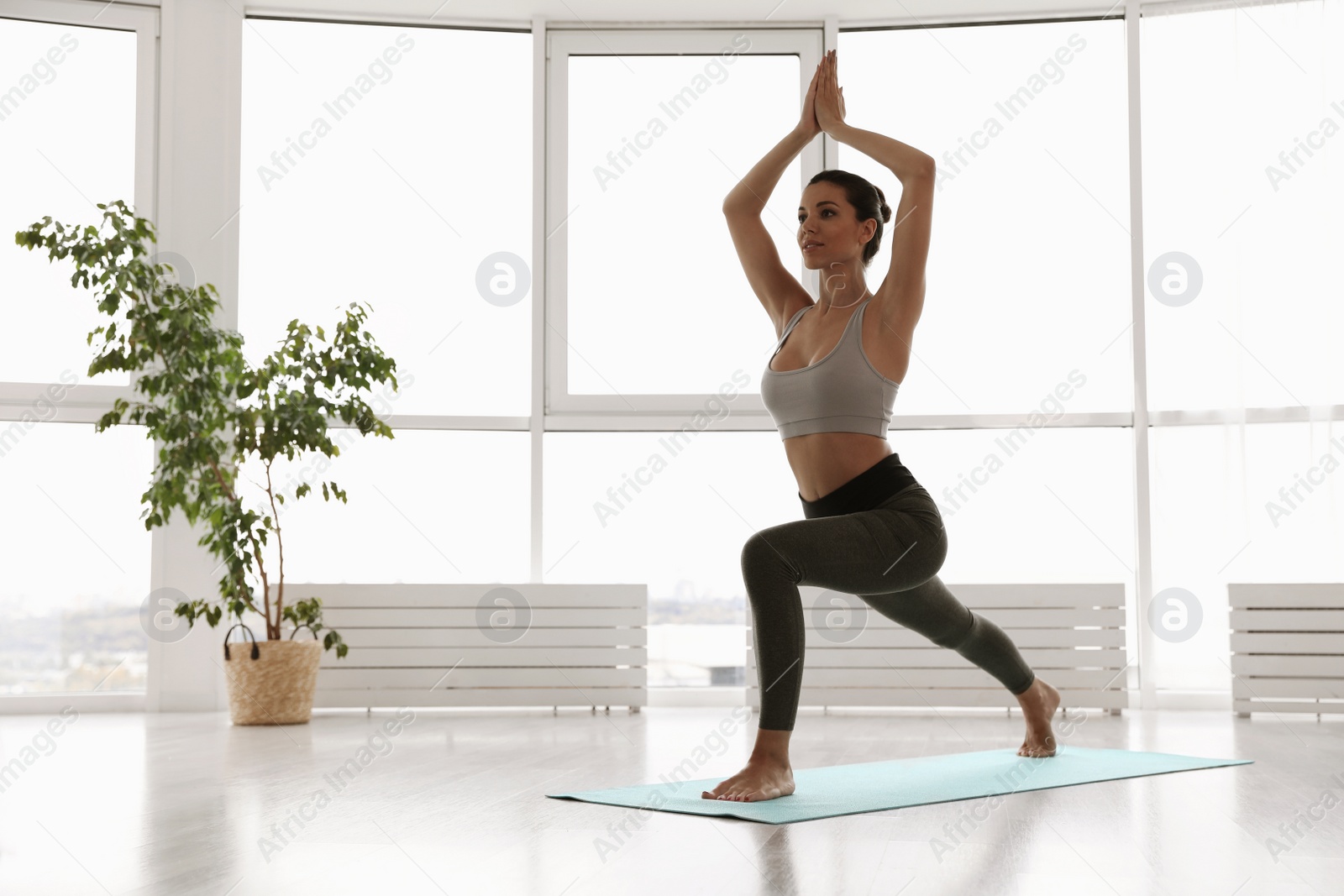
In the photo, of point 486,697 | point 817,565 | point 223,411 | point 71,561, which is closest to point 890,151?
point 817,565

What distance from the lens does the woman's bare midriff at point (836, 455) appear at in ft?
6.99

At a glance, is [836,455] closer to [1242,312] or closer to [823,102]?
[823,102]

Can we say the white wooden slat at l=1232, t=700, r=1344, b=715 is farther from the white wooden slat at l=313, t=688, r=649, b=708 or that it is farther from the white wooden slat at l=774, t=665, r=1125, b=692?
the white wooden slat at l=313, t=688, r=649, b=708

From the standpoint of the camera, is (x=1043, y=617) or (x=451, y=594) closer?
(x=1043, y=617)

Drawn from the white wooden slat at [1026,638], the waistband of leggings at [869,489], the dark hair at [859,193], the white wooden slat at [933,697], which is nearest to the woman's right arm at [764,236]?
the dark hair at [859,193]

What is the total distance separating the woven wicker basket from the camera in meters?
3.94

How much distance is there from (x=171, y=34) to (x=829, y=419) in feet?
12.7

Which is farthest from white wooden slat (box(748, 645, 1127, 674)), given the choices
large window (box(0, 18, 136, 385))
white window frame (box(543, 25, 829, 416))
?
large window (box(0, 18, 136, 385))

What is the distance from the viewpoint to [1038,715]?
266cm

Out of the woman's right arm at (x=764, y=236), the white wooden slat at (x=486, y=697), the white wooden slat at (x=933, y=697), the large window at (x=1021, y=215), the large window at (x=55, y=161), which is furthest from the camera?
the large window at (x=1021, y=215)

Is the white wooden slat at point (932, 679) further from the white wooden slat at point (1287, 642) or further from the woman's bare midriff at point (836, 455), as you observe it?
the woman's bare midriff at point (836, 455)

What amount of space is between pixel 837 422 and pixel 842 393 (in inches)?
2.1

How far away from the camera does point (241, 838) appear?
179cm

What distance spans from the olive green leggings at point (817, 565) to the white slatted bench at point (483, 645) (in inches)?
96.2
